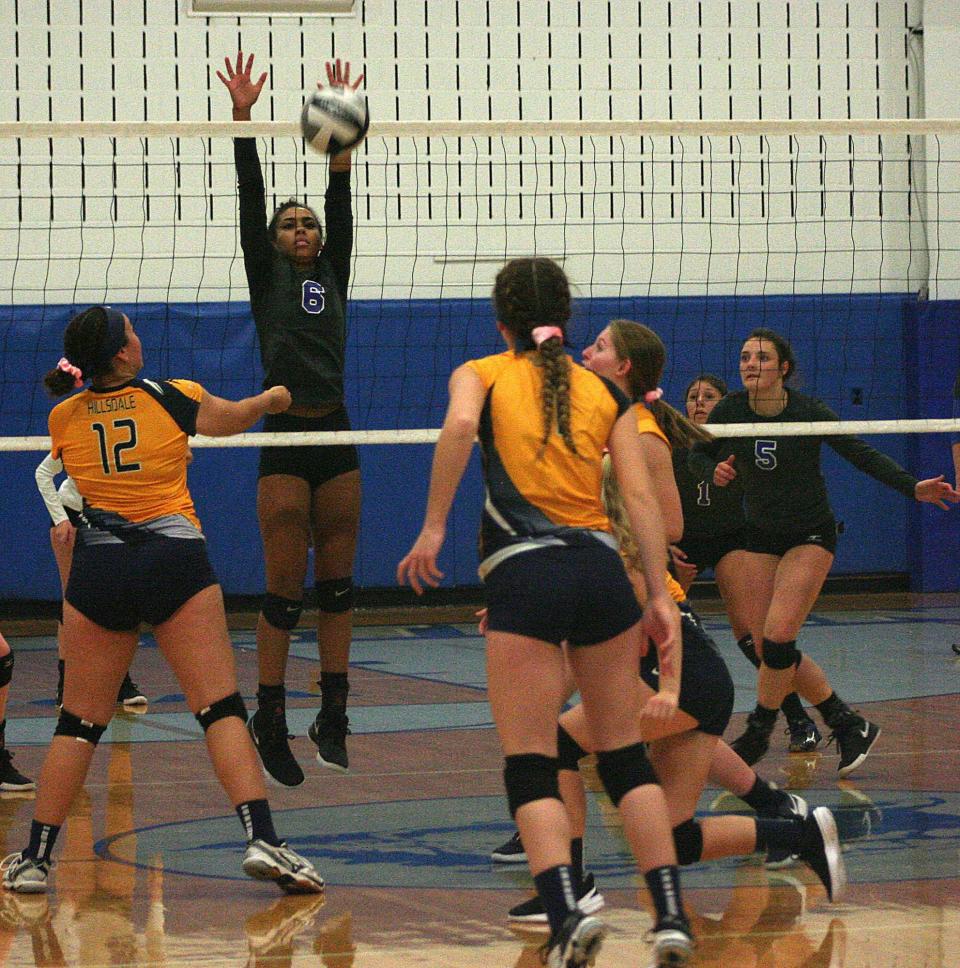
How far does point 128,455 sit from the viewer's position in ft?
15.3

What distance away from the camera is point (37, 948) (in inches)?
161

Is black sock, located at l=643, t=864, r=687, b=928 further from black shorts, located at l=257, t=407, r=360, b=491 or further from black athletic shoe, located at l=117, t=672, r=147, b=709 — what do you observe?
black athletic shoe, located at l=117, t=672, r=147, b=709

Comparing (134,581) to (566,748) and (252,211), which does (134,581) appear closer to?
(566,748)

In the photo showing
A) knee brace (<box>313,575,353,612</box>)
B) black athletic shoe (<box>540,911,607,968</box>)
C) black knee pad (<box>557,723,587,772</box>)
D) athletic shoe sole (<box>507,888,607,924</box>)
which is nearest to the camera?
black athletic shoe (<box>540,911,607,968</box>)

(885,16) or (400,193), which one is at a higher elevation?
(885,16)

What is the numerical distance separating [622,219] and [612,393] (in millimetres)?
9782

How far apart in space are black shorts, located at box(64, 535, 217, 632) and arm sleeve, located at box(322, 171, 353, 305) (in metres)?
1.63

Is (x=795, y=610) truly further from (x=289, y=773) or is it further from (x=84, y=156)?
(x=84, y=156)

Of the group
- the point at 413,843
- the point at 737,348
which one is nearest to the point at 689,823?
the point at 413,843

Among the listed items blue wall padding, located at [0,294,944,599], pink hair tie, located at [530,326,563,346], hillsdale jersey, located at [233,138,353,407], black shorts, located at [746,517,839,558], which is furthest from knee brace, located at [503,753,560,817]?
blue wall padding, located at [0,294,944,599]

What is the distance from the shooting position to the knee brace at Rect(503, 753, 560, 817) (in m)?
3.62

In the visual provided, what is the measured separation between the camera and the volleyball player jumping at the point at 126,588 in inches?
181

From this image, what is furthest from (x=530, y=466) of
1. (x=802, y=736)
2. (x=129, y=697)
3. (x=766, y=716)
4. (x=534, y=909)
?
(x=129, y=697)

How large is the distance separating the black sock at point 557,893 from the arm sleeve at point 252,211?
9.42ft
